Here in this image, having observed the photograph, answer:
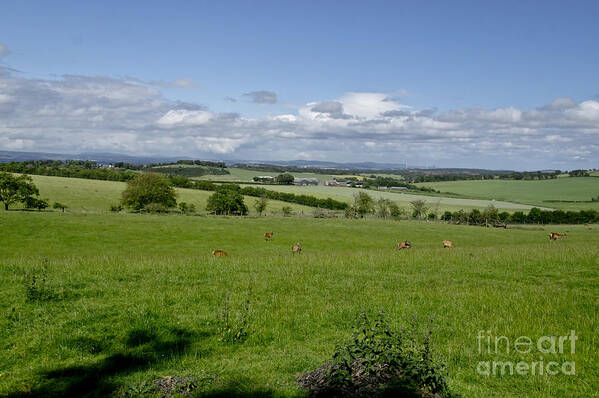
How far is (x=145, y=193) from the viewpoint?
7625cm

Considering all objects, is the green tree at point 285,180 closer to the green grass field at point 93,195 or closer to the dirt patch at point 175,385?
the green grass field at point 93,195

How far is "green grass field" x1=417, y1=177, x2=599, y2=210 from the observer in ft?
452

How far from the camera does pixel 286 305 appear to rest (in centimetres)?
1010

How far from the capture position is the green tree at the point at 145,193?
251 feet

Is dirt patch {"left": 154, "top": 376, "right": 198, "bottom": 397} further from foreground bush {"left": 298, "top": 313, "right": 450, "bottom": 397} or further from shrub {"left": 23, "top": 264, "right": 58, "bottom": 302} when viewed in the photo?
shrub {"left": 23, "top": 264, "right": 58, "bottom": 302}

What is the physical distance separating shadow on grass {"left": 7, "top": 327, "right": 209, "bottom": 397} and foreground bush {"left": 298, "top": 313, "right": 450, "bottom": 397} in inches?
114

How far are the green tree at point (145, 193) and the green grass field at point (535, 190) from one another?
115m

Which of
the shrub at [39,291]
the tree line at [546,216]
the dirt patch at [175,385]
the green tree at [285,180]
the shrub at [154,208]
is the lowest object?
the tree line at [546,216]

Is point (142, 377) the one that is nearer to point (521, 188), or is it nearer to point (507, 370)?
point (507, 370)

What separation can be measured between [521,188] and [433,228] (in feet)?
Result: 434

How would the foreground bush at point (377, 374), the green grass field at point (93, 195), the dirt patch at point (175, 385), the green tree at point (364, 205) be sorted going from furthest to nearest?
the green tree at point (364, 205) → the green grass field at point (93, 195) → the dirt patch at point (175, 385) → the foreground bush at point (377, 374)

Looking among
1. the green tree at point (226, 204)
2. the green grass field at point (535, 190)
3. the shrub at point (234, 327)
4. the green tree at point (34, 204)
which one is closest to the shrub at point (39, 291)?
the shrub at point (234, 327)

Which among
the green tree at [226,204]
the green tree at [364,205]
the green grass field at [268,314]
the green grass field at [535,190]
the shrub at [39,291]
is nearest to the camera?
the green grass field at [268,314]

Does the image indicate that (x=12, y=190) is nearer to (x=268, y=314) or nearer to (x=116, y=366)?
(x=268, y=314)
